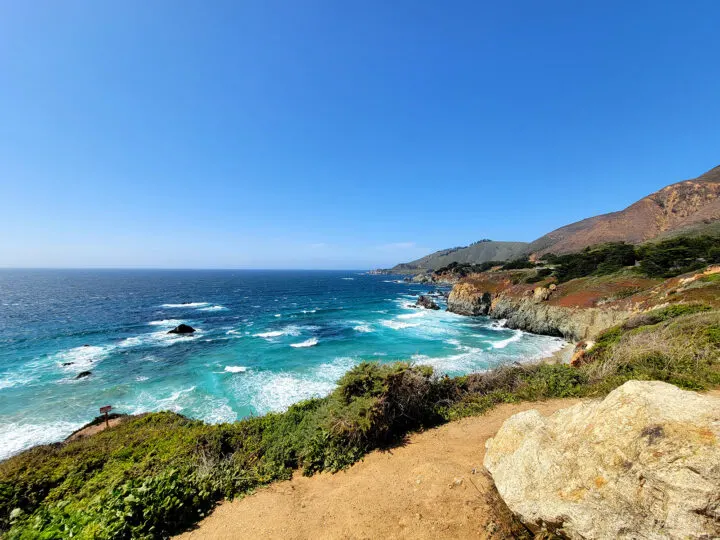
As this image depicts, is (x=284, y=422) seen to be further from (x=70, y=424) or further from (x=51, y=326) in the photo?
(x=51, y=326)

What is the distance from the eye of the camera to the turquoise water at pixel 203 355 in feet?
61.7

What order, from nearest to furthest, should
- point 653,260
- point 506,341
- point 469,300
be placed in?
point 506,341
point 653,260
point 469,300

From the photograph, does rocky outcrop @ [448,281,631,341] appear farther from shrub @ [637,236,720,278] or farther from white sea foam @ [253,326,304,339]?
white sea foam @ [253,326,304,339]

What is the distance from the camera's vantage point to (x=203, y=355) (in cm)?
2850

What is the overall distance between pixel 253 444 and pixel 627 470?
873 cm

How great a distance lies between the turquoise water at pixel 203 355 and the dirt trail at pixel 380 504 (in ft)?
39.6

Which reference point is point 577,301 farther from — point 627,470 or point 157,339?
point 157,339

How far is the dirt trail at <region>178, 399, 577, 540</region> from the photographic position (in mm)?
5141

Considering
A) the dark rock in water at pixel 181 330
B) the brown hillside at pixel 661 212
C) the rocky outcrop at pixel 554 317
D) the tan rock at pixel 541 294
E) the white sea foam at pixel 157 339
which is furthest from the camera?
the brown hillside at pixel 661 212

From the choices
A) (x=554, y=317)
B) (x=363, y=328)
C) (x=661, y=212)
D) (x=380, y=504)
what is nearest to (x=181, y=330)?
(x=363, y=328)

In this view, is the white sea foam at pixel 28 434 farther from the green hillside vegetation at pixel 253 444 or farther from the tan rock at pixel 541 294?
the tan rock at pixel 541 294

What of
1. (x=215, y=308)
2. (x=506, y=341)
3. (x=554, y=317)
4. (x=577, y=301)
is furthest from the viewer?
(x=215, y=308)

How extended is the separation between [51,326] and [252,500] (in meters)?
52.1

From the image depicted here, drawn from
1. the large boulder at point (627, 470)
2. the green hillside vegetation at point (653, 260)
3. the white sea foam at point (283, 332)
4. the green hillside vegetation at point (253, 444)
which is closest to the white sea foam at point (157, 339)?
the white sea foam at point (283, 332)
